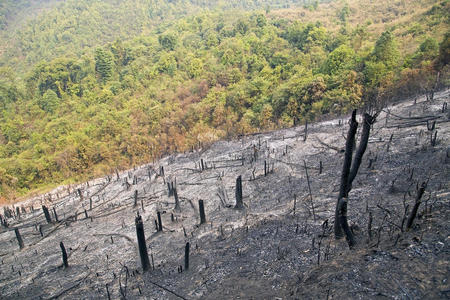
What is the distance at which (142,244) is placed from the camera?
10602 millimetres

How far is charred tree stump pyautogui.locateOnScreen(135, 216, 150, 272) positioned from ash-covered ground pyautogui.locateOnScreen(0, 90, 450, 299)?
33 cm

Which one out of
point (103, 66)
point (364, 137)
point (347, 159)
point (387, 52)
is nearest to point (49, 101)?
point (103, 66)

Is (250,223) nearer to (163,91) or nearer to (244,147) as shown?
(244,147)

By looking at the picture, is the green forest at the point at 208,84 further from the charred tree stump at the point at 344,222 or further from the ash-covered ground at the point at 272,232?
the charred tree stump at the point at 344,222

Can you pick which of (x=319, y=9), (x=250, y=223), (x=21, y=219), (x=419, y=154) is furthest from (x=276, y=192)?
(x=319, y=9)

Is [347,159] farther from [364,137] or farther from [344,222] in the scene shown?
[344,222]

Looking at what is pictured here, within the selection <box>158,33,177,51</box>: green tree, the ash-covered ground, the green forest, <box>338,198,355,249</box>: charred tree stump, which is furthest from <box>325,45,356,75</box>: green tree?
<box>158,33,177,51</box>: green tree

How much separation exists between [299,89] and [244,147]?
13617 mm

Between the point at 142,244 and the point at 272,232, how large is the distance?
4.95m

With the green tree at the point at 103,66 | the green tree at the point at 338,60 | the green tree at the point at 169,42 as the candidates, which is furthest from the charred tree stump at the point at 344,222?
the green tree at the point at 169,42

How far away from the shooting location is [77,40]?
97.5 m

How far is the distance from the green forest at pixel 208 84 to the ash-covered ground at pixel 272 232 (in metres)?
4.04

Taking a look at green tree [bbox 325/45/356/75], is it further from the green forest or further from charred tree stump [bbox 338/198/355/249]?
charred tree stump [bbox 338/198/355/249]

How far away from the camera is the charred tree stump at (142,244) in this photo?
10.3m
